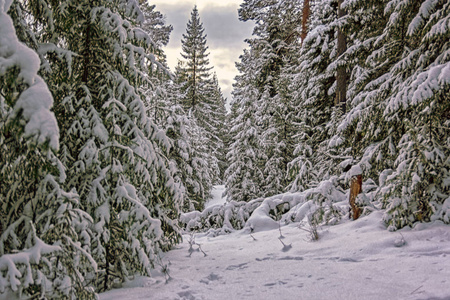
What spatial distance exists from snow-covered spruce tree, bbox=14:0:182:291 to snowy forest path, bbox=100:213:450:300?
667 mm

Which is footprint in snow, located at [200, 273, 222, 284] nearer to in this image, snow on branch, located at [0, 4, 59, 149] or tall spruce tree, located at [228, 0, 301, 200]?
snow on branch, located at [0, 4, 59, 149]

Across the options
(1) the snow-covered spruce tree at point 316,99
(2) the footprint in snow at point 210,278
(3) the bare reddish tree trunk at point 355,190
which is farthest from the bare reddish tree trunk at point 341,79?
(2) the footprint in snow at point 210,278

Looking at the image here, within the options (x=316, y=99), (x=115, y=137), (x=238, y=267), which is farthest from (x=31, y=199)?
(x=316, y=99)

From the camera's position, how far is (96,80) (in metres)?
4.52

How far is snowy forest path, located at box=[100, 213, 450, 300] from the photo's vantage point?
3293mm

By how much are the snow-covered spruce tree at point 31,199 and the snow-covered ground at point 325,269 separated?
40.9 inches

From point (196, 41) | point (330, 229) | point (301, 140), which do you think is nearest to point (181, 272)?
point (330, 229)

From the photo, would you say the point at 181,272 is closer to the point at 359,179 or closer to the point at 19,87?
the point at 19,87

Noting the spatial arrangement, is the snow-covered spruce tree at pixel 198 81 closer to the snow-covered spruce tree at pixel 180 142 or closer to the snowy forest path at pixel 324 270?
the snow-covered spruce tree at pixel 180 142

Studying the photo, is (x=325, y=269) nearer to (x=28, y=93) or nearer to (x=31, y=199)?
(x=31, y=199)

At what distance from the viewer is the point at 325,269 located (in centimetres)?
410

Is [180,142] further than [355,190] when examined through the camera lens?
Yes

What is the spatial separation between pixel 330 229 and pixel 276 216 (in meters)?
2.75

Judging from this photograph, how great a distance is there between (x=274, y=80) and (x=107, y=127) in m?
16.0
